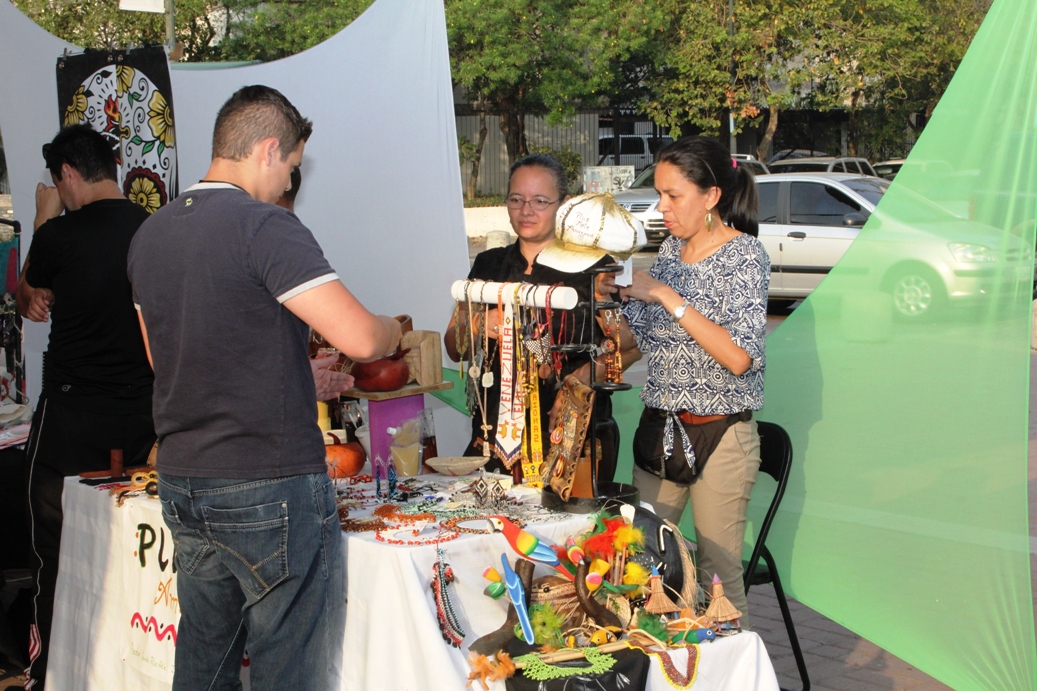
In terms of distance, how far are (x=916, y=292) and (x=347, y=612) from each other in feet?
5.78

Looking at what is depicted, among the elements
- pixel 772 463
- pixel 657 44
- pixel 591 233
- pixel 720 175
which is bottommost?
pixel 772 463

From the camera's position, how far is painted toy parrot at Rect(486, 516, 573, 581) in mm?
2066

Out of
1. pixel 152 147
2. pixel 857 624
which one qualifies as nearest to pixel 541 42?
pixel 152 147

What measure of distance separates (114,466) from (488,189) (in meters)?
22.2

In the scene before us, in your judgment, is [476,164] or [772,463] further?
[476,164]

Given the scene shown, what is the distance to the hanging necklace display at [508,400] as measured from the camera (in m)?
2.41

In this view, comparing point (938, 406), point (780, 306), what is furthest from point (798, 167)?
point (938, 406)

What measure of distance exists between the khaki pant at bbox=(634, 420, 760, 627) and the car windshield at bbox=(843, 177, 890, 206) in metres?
8.73

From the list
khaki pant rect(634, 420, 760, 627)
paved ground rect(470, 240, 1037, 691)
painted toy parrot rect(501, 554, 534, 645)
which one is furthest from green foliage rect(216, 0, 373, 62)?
painted toy parrot rect(501, 554, 534, 645)

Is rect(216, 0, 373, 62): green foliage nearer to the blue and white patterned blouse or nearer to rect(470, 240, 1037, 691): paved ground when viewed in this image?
rect(470, 240, 1037, 691): paved ground

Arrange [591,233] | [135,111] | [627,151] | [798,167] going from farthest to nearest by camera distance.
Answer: [627,151]
[798,167]
[135,111]
[591,233]

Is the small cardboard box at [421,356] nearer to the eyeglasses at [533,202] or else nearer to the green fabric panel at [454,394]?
the eyeglasses at [533,202]

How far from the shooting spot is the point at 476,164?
22828 mm

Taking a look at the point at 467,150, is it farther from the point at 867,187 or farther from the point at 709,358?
the point at 709,358
